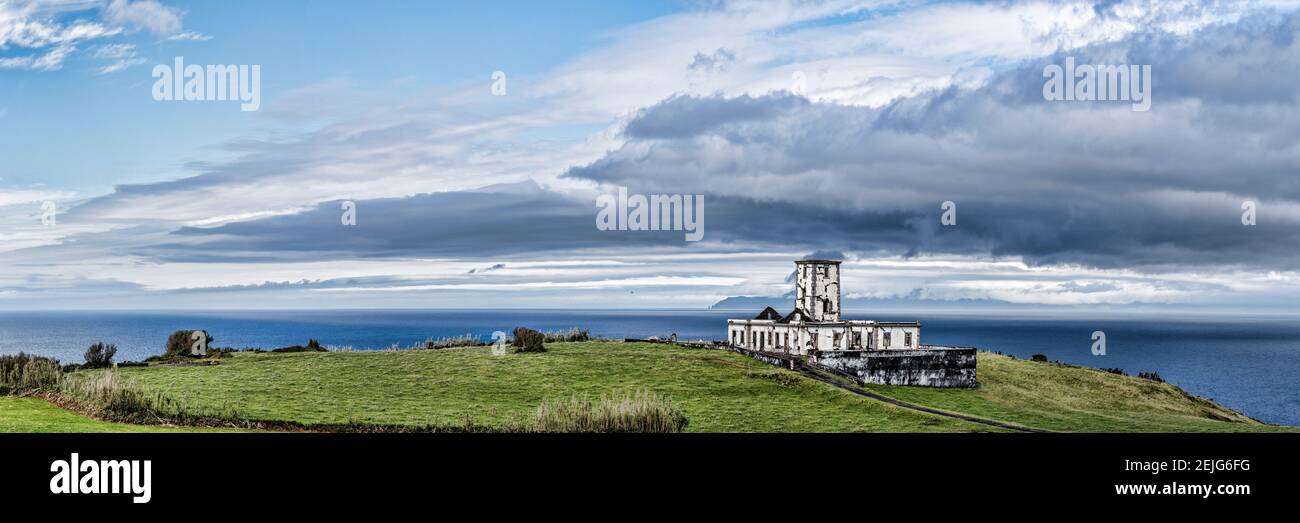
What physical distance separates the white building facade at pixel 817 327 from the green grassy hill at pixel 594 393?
7948 mm

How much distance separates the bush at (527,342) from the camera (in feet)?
208

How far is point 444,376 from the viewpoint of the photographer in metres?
53.9

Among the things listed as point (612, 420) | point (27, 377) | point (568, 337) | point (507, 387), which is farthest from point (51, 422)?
point (568, 337)

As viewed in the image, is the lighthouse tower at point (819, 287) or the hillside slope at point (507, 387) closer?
the hillside slope at point (507, 387)

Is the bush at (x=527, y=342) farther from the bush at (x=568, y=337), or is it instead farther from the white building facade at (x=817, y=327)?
the white building facade at (x=817, y=327)

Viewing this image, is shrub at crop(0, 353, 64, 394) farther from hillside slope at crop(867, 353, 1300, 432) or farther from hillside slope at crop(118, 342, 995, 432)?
hillside slope at crop(867, 353, 1300, 432)

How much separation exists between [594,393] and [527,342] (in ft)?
57.1

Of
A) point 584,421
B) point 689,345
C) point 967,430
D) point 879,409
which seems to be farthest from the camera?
point 689,345

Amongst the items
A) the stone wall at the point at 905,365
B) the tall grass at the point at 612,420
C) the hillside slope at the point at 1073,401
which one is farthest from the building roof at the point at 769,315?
the tall grass at the point at 612,420

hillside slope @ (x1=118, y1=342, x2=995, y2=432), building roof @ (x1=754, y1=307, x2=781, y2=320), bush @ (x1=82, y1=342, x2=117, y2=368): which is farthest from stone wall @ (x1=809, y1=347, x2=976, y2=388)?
bush @ (x1=82, y1=342, x2=117, y2=368)
